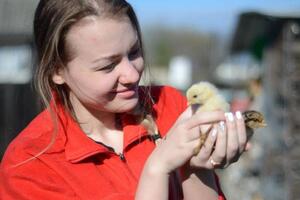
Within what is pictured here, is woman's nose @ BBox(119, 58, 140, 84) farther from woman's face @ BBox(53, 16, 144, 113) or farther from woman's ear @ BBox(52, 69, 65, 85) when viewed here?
woman's ear @ BBox(52, 69, 65, 85)

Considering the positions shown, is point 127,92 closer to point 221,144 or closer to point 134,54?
point 134,54

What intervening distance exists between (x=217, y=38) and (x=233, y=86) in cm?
1262

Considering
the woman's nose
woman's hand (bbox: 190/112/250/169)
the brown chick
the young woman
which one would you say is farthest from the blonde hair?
woman's hand (bbox: 190/112/250/169)

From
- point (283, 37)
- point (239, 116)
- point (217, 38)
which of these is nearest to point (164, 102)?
point (239, 116)

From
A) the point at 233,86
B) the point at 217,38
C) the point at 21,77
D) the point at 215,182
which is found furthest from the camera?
the point at 217,38

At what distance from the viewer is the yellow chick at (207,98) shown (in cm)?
187

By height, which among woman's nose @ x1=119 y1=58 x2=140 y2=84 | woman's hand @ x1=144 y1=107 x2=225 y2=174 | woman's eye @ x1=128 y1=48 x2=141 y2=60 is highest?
woman's eye @ x1=128 y1=48 x2=141 y2=60

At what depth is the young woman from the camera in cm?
184

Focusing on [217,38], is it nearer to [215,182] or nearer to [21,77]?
[21,77]

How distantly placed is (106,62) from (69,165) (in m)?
0.34

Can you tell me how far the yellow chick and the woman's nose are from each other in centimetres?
18

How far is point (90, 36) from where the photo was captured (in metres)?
1.95

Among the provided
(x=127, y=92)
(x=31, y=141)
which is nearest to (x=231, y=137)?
(x=127, y=92)

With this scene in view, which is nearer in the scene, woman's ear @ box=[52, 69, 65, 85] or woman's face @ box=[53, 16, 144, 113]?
woman's face @ box=[53, 16, 144, 113]
